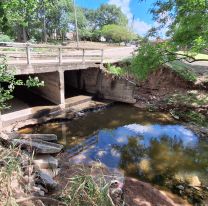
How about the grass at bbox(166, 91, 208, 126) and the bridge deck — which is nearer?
the bridge deck

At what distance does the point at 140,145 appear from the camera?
31.4 feet

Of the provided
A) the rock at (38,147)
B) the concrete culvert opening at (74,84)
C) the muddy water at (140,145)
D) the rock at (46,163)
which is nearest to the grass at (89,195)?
the rock at (46,163)

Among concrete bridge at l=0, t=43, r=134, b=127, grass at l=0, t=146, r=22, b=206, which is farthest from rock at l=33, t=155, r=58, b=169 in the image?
concrete bridge at l=0, t=43, r=134, b=127

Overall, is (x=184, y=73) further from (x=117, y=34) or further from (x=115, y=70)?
(x=117, y=34)

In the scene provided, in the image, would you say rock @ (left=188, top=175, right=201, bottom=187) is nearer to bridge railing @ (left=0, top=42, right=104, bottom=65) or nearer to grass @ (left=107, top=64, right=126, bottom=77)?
bridge railing @ (left=0, top=42, right=104, bottom=65)

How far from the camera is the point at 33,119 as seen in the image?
11156 mm

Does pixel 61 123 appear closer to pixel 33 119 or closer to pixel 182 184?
pixel 33 119

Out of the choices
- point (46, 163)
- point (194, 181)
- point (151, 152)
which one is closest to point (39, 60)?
point (46, 163)

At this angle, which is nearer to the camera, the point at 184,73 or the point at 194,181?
the point at 194,181

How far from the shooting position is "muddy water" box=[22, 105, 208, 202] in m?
7.70

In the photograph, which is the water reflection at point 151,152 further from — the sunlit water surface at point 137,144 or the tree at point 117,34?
the tree at point 117,34

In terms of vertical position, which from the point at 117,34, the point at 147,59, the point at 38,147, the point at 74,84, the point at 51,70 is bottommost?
the point at 38,147

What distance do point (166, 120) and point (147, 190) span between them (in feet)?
21.6

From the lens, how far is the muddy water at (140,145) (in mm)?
7695
